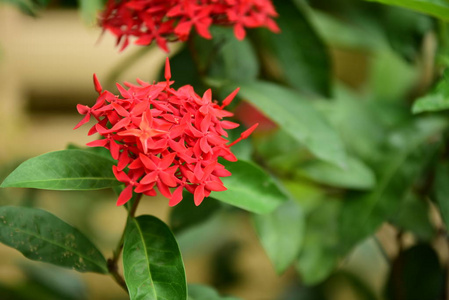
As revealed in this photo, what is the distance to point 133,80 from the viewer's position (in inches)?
83.7

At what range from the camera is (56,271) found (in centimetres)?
140

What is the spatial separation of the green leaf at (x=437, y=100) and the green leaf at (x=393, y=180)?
0.31 m

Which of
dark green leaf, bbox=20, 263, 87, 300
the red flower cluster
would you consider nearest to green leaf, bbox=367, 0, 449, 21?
the red flower cluster

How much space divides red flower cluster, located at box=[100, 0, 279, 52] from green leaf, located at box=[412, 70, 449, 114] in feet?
0.87

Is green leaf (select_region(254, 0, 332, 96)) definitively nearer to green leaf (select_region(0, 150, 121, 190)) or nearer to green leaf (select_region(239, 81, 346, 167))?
green leaf (select_region(239, 81, 346, 167))

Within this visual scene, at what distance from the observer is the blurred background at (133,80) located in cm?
127

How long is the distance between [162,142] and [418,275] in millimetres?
744

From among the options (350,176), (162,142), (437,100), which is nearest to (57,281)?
(350,176)

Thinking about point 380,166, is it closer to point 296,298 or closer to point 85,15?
point 296,298

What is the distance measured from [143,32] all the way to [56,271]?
2.91 ft

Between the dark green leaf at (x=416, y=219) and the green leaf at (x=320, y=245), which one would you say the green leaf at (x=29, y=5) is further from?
the dark green leaf at (x=416, y=219)

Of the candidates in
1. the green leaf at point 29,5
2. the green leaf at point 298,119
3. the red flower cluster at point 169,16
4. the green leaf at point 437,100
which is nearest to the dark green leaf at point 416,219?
the green leaf at point 298,119

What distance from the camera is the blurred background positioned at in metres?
1.27

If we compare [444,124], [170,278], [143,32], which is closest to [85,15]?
[143,32]
